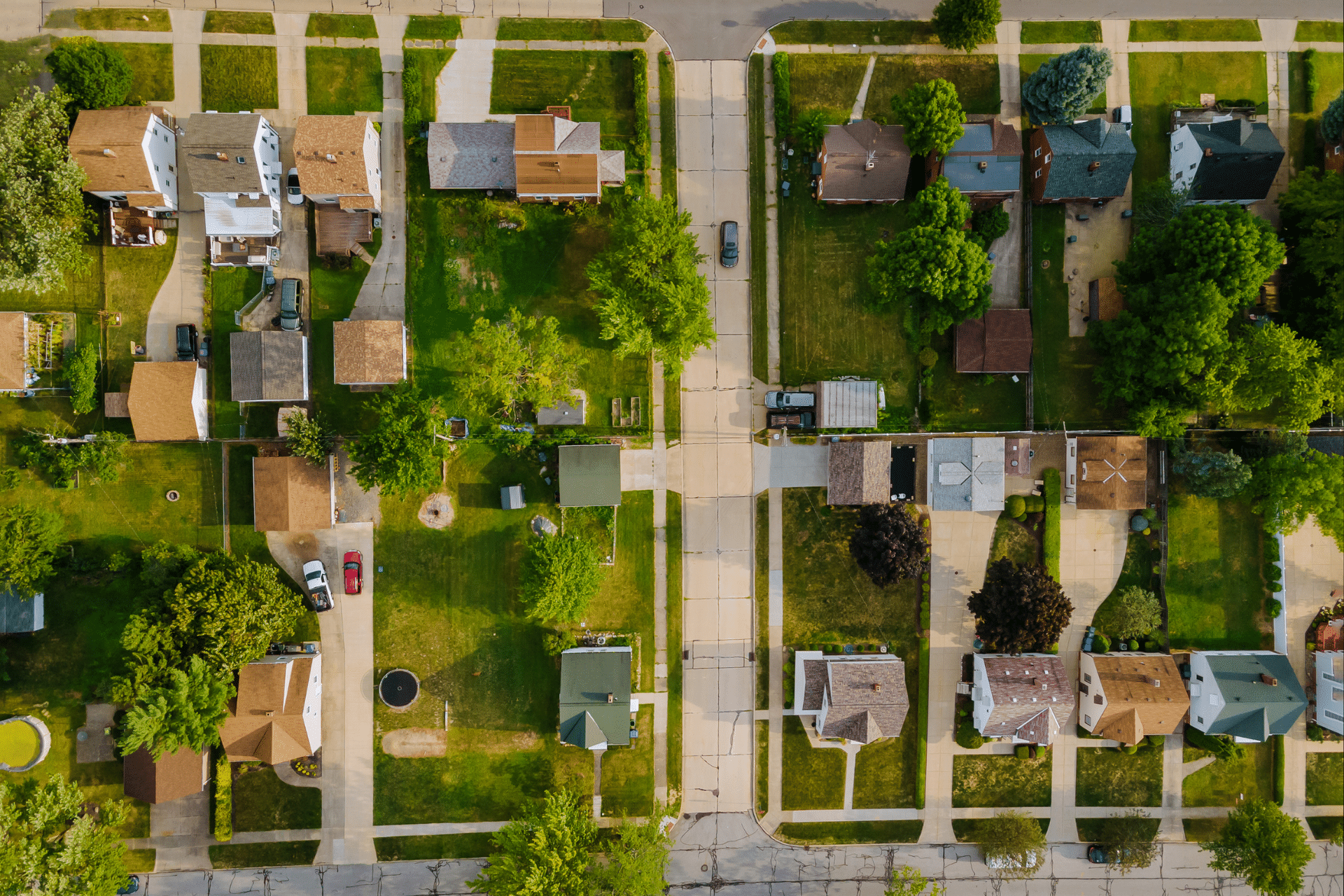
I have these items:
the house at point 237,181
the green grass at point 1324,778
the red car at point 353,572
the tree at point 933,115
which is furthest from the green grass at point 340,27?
the green grass at point 1324,778

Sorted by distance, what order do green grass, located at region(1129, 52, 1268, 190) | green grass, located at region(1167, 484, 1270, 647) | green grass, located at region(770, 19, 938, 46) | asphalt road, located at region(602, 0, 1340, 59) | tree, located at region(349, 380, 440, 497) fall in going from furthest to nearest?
green grass, located at region(1167, 484, 1270, 647), green grass, located at region(1129, 52, 1268, 190), green grass, located at region(770, 19, 938, 46), asphalt road, located at region(602, 0, 1340, 59), tree, located at region(349, 380, 440, 497)

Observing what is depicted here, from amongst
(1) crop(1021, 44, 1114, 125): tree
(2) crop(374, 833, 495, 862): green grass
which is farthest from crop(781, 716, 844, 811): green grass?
(1) crop(1021, 44, 1114, 125): tree

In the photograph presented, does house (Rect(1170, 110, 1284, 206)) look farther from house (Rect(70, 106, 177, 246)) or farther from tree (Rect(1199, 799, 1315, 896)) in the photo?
house (Rect(70, 106, 177, 246))

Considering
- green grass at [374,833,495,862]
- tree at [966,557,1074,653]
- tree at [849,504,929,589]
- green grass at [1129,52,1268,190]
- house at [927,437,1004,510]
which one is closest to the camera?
tree at [849,504,929,589]

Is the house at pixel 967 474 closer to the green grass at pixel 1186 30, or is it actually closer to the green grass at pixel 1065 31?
the green grass at pixel 1065 31

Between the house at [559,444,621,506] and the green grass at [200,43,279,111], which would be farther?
the green grass at [200,43,279,111]

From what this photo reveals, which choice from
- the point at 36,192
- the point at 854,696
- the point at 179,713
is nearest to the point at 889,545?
the point at 854,696

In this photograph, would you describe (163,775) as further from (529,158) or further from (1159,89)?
(1159,89)
